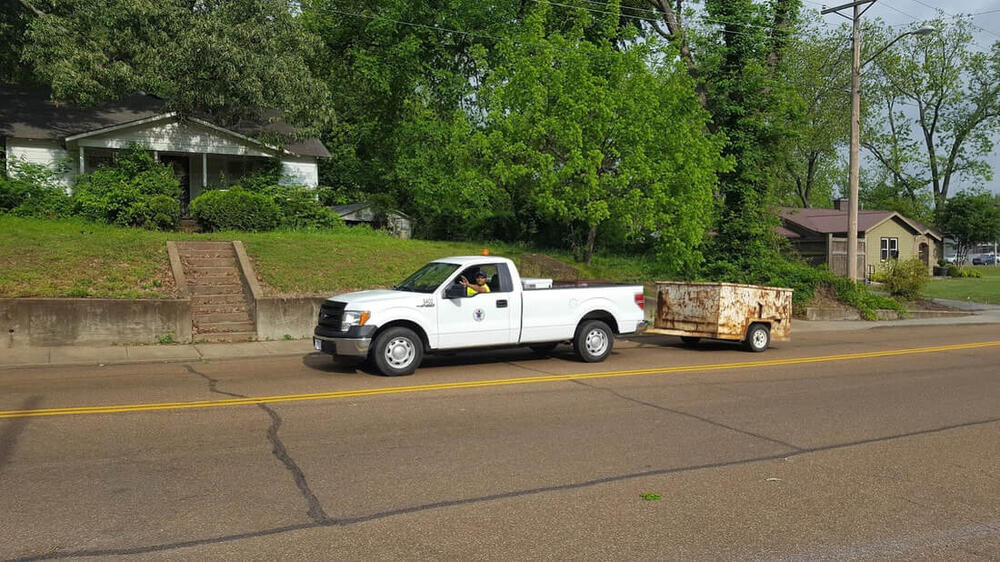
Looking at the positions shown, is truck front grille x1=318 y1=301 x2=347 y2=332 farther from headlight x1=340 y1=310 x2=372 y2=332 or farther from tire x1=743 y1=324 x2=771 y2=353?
tire x1=743 y1=324 x2=771 y2=353

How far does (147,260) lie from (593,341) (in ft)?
34.3

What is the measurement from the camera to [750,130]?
24.3m

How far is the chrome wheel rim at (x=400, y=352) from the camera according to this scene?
11.3m

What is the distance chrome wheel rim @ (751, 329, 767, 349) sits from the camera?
15.6 metres

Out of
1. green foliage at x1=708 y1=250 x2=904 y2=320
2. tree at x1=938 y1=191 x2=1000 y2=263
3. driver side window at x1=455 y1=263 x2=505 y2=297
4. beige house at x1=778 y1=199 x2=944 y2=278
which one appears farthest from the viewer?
tree at x1=938 y1=191 x2=1000 y2=263

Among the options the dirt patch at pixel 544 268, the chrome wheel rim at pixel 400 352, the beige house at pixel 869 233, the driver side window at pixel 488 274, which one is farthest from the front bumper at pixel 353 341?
the beige house at pixel 869 233

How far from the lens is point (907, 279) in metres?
27.3

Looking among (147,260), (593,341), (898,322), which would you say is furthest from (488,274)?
(898,322)

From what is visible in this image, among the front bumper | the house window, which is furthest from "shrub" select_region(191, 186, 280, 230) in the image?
the house window

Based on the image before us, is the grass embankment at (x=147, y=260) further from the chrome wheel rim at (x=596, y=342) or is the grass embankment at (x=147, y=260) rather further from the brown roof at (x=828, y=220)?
the brown roof at (x=828, y=220)

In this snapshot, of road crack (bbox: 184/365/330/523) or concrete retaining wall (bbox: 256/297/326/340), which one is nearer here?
road crack (bbox: 184/365/330/523)

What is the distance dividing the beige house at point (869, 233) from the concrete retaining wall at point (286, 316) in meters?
26.4

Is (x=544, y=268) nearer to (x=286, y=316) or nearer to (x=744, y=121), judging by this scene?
(x=744, y=121)

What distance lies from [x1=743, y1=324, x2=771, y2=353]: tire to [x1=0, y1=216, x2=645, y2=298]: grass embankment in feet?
25.5
